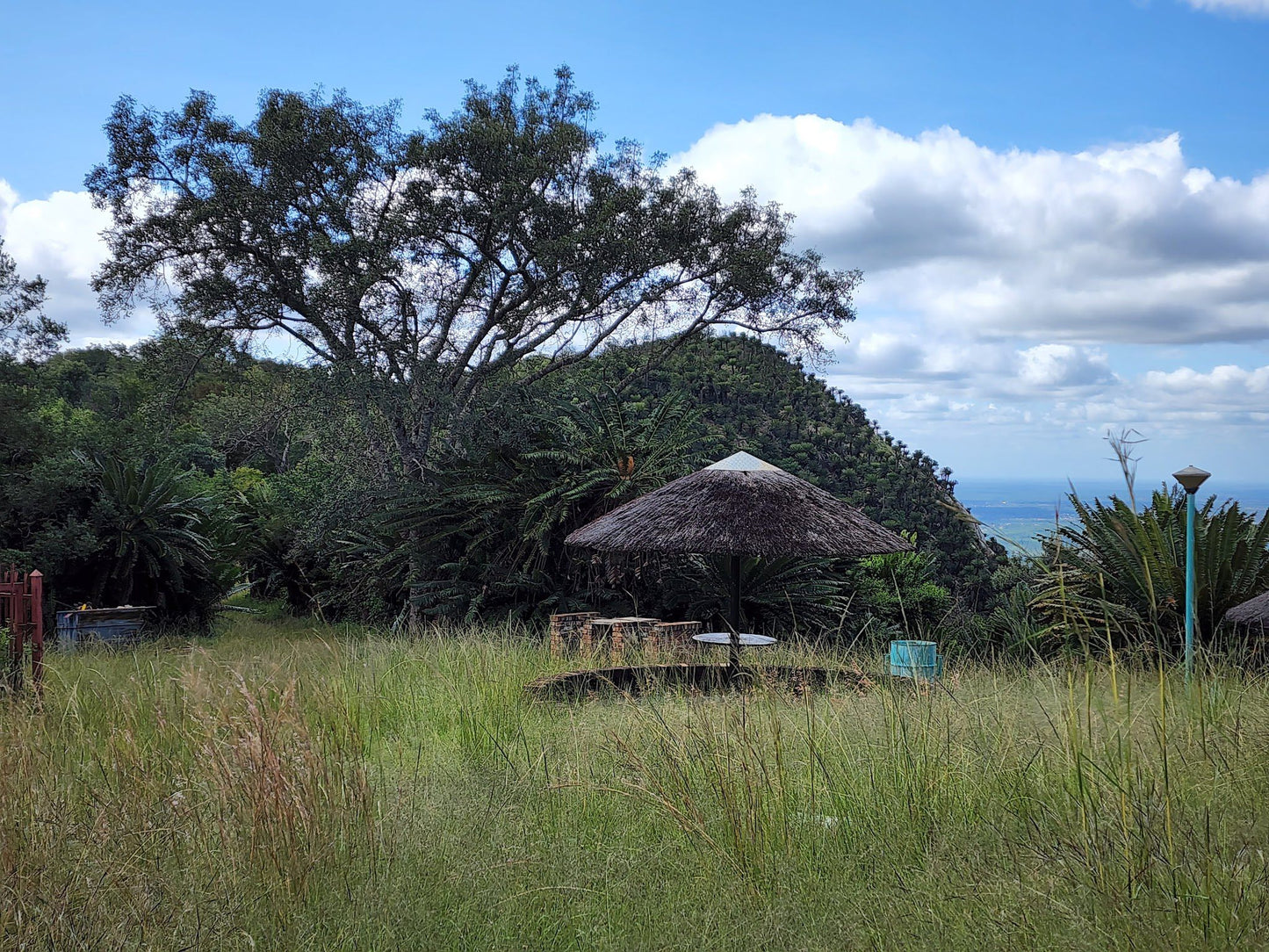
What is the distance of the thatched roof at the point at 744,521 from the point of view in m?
6.84

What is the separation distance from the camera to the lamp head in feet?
19.2

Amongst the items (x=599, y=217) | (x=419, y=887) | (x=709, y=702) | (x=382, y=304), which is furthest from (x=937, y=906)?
(x=382, y=304)

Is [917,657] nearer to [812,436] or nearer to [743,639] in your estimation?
[743,639]

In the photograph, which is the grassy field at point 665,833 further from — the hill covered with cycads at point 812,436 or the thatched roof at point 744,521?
the hill covered with cycads at point 812,436

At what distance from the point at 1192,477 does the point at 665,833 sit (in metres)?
4.37

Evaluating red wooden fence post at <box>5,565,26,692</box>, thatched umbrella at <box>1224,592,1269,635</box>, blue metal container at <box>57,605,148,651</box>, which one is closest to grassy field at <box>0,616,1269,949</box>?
thatched umbrella at <box>1224,592,1269,635</box>

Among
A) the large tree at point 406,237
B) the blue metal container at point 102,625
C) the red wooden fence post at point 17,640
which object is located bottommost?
the blue metal container at point 102,625

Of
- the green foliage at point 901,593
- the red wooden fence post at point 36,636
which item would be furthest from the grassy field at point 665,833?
the green foliage at point 901,593

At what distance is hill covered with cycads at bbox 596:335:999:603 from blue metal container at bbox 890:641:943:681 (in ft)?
39.5

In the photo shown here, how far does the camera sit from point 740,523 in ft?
22.8

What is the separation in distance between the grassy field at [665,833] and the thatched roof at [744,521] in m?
2.69

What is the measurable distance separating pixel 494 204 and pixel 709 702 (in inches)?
352

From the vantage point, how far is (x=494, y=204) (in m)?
11.9

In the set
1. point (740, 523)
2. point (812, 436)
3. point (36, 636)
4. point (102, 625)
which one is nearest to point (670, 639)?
point (740, 523)
